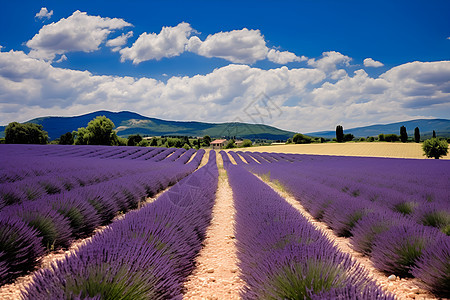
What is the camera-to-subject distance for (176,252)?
2355 millimetres

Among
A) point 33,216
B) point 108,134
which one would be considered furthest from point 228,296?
point 108,134

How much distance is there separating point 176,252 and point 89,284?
101 centimetres

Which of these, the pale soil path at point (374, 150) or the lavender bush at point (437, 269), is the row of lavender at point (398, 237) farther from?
the pale soil path at point (374, 150)

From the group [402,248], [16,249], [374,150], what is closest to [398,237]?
[402,248]

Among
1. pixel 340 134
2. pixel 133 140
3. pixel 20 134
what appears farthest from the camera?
pixel 133 140

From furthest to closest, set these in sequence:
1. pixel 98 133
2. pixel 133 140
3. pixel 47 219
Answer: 1. pixel 133 140
2. pixel 98 133
3. pixel 47 219

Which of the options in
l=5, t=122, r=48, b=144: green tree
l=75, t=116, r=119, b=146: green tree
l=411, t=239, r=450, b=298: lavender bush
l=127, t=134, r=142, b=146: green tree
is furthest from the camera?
l=127, t=134, r=142, b=146: green tree

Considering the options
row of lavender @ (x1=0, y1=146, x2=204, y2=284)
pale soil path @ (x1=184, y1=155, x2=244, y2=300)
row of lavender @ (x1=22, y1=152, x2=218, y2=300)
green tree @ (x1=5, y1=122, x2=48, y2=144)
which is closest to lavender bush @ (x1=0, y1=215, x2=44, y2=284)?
row of lavender @ (x1=0, y1=146, x2=204, y2=284)

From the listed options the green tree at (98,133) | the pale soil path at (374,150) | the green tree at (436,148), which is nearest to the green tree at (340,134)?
the pale soil path at (374,150)

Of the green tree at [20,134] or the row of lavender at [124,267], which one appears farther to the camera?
the green tree at [20,134]

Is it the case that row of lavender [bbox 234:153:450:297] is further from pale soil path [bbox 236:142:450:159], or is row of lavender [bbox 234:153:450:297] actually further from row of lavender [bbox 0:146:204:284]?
pale soil path [bbox 236:142:450:159]

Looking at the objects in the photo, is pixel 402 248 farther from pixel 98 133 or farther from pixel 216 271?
pixel 98 133

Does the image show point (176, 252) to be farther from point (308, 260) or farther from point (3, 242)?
point (3, 242)

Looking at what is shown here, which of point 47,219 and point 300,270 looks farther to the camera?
point 47,219
